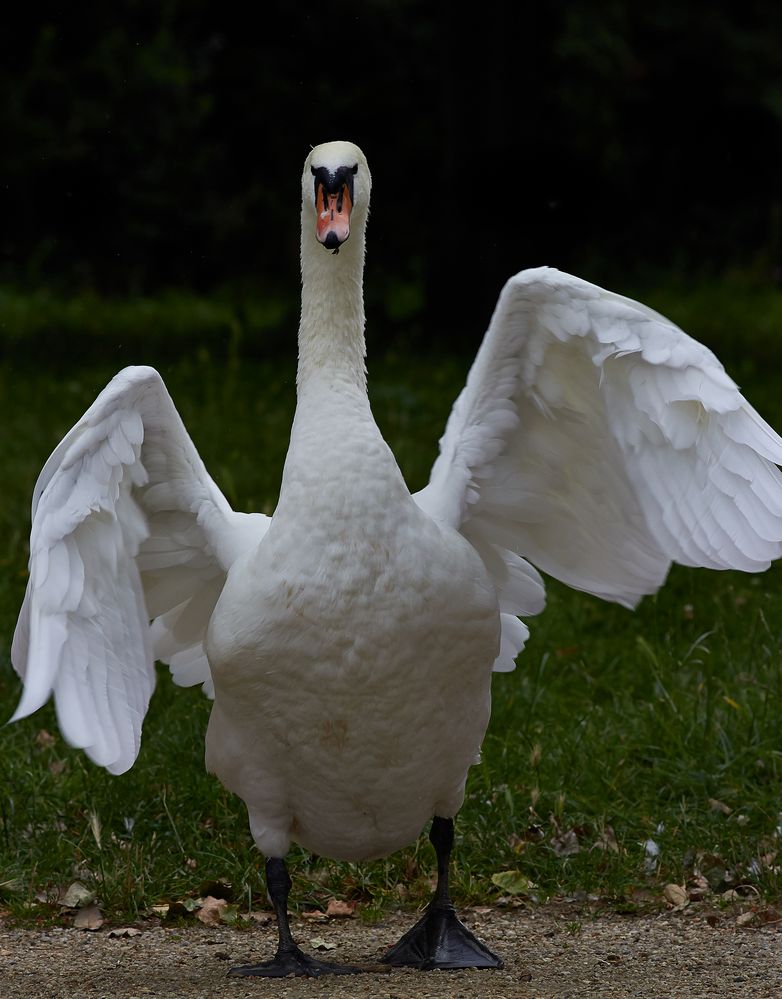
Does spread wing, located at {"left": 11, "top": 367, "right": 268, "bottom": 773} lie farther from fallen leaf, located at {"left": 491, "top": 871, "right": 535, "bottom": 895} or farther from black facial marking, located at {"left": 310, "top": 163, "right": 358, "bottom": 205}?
fallen leaf, located at {"left": 491, "top": 871, "right": 535, "bottom": 895}

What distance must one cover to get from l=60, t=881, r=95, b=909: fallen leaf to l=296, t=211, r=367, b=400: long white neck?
1712 mm

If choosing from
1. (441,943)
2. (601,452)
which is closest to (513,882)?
(441,943)

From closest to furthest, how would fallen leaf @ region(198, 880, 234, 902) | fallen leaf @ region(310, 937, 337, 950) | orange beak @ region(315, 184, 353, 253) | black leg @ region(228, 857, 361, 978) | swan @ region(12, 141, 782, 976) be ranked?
swan @ region(12, 141, 782, 976)
orange beak @ region(315, 184, 353, 253)
black leg @ region(228, 857, 361, 978)
fallen leaf @ region(310, 937, 337, 950)
fallen leaf @ region(198, 880, 234, 902)

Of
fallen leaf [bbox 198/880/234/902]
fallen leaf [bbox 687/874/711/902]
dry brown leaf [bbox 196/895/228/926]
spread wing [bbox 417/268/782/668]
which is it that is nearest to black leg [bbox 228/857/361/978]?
dry brown leaf [bbox 196/895/228/926]

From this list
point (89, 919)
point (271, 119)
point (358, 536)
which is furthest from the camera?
point (271, 119)

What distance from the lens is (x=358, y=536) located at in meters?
3.63

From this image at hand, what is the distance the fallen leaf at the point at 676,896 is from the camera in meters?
4.56

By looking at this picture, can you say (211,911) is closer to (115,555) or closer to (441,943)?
(441,943)

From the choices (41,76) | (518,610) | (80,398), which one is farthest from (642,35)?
(518,610)

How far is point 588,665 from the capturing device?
594 cm

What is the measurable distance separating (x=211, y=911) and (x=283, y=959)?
0.69 m

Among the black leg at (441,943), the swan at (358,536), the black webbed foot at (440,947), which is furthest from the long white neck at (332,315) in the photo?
the black webbed foot at (440,947)

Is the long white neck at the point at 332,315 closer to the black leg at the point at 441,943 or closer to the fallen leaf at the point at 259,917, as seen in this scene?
the black leg at the point at 441,943

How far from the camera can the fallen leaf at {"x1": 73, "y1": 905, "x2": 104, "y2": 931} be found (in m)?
4.54
